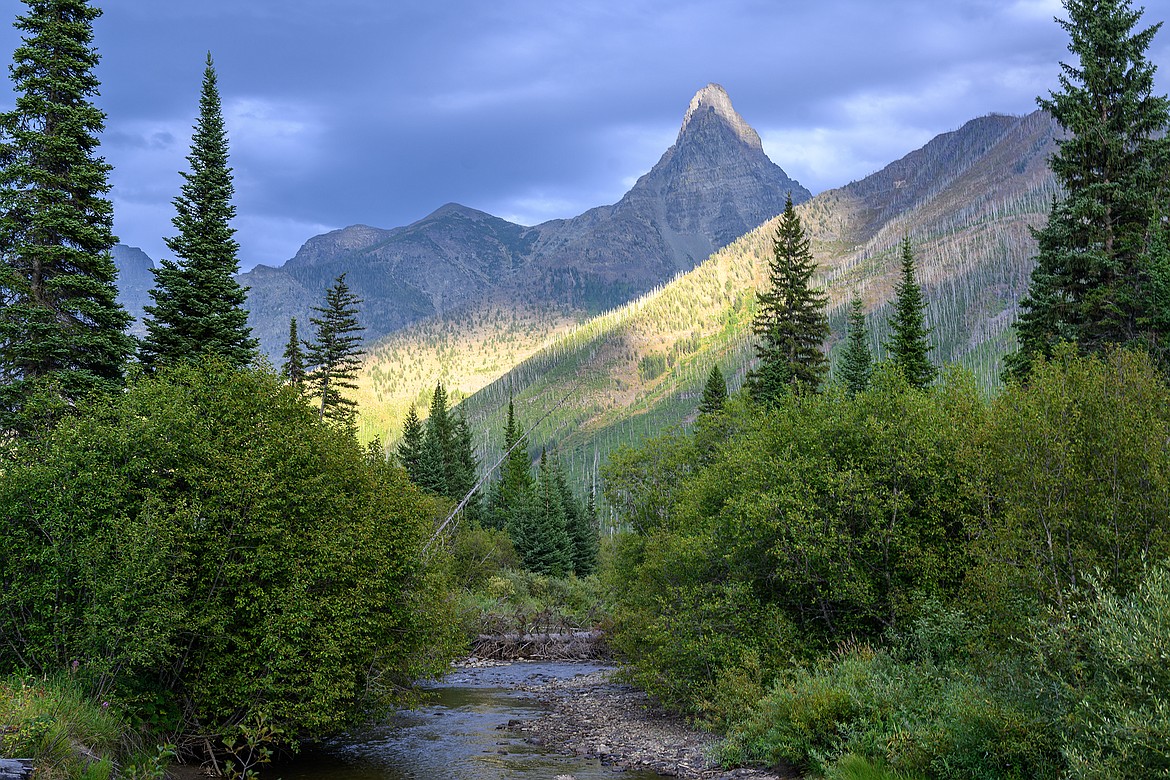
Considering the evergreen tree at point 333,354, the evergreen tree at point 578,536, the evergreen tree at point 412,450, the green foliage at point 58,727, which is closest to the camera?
the green foliage at point 58,727

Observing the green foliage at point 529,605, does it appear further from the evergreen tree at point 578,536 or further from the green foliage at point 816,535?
the green foliage at point 816,535

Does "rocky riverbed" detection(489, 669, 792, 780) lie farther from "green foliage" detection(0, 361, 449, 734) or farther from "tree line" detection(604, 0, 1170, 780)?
"green foliage" detection(0, 361, 449, 734)

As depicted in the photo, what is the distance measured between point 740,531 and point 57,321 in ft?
84.3

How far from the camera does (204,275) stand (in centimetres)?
3481

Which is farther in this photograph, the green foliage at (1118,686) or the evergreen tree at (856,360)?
the evergreen tree at (856,360)

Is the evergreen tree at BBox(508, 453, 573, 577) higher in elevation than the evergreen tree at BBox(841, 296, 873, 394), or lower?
lower

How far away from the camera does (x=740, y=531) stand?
25.6 metres

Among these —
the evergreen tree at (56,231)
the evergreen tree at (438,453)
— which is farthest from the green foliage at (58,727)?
the evergreen tree at (438,453)

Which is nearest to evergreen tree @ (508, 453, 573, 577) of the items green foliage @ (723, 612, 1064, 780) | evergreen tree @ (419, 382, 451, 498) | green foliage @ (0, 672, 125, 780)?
evergreen tree @ (419, 382, 451, 498)

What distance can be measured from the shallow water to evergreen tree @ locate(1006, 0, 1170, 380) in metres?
24.8

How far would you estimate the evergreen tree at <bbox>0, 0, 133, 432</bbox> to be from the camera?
26.7m

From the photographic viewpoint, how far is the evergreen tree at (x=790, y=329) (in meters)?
47.5

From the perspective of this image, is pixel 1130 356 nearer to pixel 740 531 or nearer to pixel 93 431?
pixel 740 531

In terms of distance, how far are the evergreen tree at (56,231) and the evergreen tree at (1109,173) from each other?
3683 centimetres
